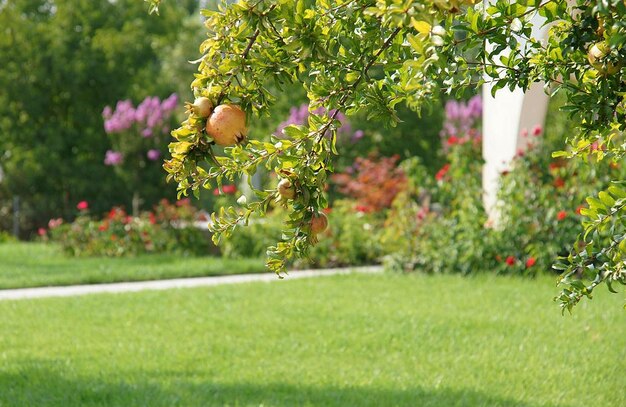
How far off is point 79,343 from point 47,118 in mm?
11623

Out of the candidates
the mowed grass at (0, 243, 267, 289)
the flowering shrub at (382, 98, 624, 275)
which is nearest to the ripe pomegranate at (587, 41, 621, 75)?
the flowering shrub at (382, 98, 624, 275)

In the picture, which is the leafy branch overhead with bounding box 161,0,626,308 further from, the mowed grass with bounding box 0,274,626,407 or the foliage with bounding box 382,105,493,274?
the foliage with bounding box 382,105,493,274

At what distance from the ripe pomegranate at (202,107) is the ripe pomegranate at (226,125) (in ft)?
0.07

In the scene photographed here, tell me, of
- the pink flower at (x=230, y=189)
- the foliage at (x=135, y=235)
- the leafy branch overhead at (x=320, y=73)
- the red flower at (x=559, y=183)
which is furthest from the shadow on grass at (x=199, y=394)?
the foliage at (x=135, y=235)

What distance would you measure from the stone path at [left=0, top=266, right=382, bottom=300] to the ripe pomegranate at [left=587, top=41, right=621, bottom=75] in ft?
21.6

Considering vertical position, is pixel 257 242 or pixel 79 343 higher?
pixel 257 242

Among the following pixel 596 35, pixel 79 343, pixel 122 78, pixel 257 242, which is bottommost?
pixel 79 343

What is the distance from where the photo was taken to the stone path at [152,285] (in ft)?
26.9

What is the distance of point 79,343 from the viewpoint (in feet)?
19.1

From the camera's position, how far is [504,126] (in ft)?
30.0

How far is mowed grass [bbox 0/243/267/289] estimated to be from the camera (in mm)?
9133

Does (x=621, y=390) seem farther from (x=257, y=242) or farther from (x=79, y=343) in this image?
(x=257, y=242)

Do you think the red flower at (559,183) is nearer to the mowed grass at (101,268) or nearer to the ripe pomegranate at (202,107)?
the mowed grass at (101,268)

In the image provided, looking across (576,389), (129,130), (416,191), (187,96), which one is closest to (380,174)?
(416,191)
